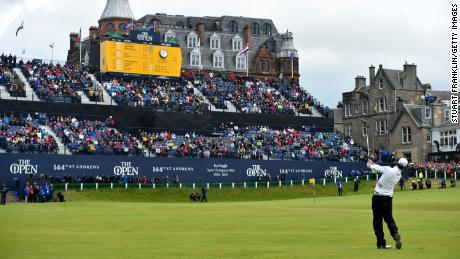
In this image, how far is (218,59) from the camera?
138875 millimetres

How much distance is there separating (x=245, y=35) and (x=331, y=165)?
165 feet

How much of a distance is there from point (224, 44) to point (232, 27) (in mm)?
7004

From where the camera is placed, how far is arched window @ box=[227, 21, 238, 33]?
147 meters

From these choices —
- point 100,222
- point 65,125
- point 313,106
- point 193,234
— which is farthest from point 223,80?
point 193,234

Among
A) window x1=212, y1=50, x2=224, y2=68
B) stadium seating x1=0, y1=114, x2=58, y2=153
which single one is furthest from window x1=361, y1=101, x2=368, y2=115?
stadium seating x1=0, y1=114, x2=58, y2=153

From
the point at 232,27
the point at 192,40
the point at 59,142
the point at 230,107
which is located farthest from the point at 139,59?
the point at 232,27

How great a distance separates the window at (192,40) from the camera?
13799cm

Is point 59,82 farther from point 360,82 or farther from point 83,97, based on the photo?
point 360,82

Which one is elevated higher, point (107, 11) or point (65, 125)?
point (107, 11)

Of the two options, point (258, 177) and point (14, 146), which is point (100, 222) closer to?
point (14, 146)

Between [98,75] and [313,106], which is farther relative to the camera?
[313,106]

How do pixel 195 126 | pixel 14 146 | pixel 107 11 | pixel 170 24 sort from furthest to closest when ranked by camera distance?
pixel 170 24 → pixel 107 11 → pixel 195 126 → pixel 14 146

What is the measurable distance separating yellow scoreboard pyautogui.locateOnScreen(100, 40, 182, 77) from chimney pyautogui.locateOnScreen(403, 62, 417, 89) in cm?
3794

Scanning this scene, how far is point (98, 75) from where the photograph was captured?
100 meters
